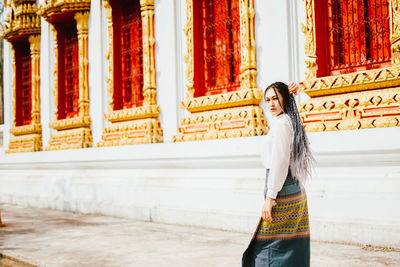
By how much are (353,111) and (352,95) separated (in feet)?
0.64

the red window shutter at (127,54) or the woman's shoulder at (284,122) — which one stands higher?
the red window shutter at (127,54)

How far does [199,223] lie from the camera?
683 cm

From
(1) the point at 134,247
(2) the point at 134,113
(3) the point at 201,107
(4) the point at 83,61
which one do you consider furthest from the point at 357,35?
(4) the point at 83,61

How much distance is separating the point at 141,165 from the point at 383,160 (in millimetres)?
4116

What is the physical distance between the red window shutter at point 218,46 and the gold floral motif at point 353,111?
161cm

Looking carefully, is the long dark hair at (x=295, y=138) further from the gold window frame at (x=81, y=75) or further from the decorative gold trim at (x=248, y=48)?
the gold window frame at (x=81, y=75)

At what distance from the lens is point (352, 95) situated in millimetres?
5613

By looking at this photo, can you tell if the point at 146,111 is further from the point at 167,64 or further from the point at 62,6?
the point at 62,6

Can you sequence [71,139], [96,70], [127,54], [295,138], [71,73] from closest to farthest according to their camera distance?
[295,138], [127,54], [96,70], [71,139], [71,73]

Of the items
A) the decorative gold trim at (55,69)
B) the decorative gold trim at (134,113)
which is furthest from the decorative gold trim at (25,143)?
the decorative gold trim at (134,113)

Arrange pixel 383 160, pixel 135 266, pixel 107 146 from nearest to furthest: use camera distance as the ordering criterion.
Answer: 1. pixel 135 266
2. pixel 383 160
3. pixel 107 146

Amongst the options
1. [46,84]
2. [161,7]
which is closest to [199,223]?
[161,7]

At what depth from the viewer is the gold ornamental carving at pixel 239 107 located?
6629 millimetres

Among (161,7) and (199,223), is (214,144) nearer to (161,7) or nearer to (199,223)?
(199,223)
